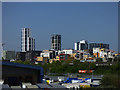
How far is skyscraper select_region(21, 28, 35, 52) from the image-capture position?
3853 centimetres

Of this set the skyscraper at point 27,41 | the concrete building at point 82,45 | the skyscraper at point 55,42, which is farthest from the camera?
the concrete building at point 82,45

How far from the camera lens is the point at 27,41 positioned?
3838 centimetres

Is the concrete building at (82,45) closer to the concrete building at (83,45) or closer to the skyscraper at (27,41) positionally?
the concrete building at (83,45)

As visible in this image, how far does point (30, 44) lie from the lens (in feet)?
128

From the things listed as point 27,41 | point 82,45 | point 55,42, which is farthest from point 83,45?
point 27,41

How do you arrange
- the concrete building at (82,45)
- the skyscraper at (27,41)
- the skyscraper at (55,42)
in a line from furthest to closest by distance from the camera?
the concrete building at (82,45) → the skyscraper at (55,42) → the skyscraper at (27,41)

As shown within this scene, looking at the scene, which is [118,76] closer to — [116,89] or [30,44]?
[116,89]

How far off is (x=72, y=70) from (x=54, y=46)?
81.4 feet

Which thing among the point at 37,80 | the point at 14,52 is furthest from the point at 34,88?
the point at 14,52

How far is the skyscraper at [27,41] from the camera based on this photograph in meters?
38.5

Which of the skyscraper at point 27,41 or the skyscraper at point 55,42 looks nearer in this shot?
the skyscraper at point 27,41

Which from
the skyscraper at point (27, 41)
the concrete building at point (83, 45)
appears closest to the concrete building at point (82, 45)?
the concrete building at point (83, 45)

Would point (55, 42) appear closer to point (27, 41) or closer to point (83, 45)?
point (27, 41)

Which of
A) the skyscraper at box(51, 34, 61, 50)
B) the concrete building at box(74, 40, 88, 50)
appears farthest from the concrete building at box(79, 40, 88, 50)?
the skyscraper at box(51, 34, 61, 50)
